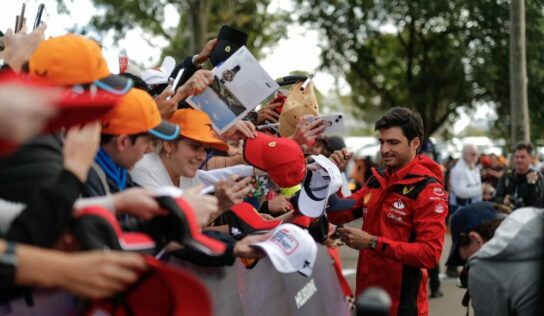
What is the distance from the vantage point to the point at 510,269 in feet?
10.1

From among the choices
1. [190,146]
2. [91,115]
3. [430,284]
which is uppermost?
[91,115]

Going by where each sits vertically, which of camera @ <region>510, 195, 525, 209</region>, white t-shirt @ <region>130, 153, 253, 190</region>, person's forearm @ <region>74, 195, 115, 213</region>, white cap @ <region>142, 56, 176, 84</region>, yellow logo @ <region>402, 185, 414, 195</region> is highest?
white cap @ <region>142, 56, 176, 84</region>

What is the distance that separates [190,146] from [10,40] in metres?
0.98

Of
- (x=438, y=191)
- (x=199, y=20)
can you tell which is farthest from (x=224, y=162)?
(x=199, y=20)

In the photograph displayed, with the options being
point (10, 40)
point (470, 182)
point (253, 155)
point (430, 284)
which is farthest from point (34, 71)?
point (470, 182)

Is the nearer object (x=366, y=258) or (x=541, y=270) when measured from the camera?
(x=541, y=270)

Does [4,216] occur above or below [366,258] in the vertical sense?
above

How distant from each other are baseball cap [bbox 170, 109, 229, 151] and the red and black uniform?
134cm

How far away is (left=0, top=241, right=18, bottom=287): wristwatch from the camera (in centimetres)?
201

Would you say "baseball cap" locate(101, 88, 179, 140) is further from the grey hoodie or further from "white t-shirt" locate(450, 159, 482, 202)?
"white t-shirt" locate(450, 159, 482, 202)

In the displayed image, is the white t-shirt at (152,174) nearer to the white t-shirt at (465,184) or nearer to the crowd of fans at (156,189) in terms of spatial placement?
the crowd of fans at (156,189)

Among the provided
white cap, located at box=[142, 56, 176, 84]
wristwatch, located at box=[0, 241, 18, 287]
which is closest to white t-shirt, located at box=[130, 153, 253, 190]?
white cap, located at box=[142, 56, 176, 84]

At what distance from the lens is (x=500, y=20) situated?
23.8 metres

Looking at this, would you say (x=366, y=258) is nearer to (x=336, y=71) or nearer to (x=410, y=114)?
(x=410, y=114)
